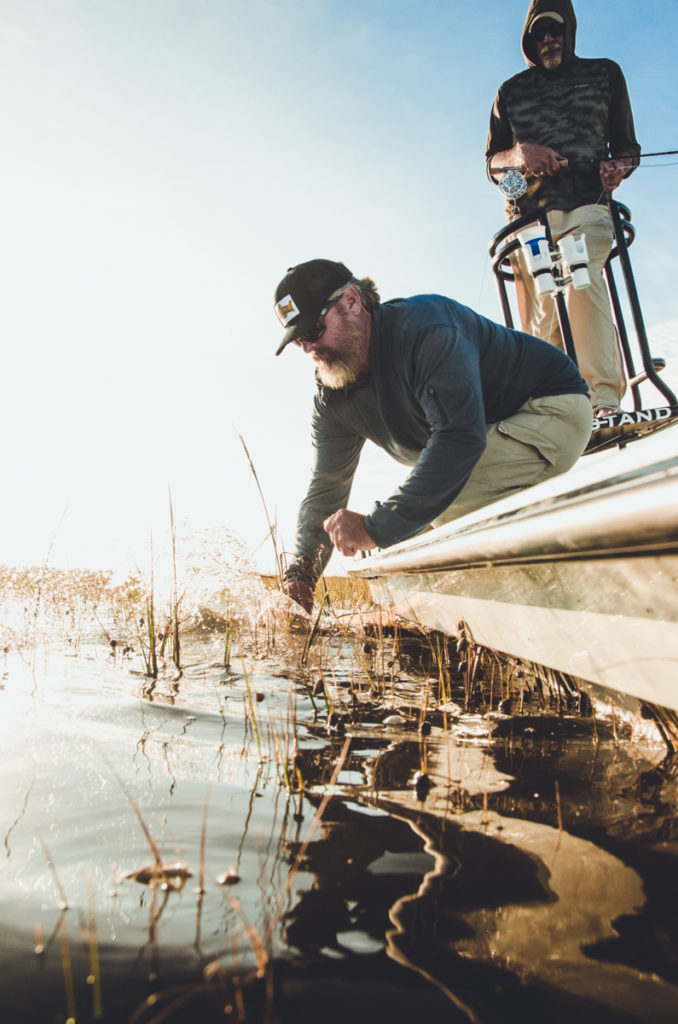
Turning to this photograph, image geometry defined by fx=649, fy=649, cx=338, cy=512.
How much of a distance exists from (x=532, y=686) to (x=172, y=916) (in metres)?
1.75

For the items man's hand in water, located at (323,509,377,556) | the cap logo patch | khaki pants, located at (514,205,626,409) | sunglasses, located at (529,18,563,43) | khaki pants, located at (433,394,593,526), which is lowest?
man's hand in water, located at (323,509,377,556)

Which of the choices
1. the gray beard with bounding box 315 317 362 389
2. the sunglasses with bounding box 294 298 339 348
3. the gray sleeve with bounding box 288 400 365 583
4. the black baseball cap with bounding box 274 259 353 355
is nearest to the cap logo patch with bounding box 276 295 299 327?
the black baseball cap with bounding box 274 259 353 355

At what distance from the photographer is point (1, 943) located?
0.77 metres

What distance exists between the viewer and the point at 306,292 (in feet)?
9.86

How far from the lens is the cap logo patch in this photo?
3027mm

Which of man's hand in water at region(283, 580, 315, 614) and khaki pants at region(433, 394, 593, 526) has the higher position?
khaki pants at region(433, 394, 593, 526)

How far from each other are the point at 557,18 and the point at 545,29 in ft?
0.27

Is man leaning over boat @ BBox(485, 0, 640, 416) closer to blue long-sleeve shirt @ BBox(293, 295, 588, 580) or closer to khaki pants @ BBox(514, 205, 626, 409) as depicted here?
khaki pants @ BBox(514, 205, 626, 409)

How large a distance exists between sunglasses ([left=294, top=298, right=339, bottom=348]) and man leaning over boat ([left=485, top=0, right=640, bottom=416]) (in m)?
1.80

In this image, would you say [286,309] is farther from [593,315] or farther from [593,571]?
[593,571]

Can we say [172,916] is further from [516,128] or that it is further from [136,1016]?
[516,128]

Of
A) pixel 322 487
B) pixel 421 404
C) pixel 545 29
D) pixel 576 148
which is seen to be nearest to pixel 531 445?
pixel 421 404

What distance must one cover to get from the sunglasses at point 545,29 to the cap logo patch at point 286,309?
8.76ft

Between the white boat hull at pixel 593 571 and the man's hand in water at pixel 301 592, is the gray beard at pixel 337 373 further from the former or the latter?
the white boat hull at pixel 593 571
